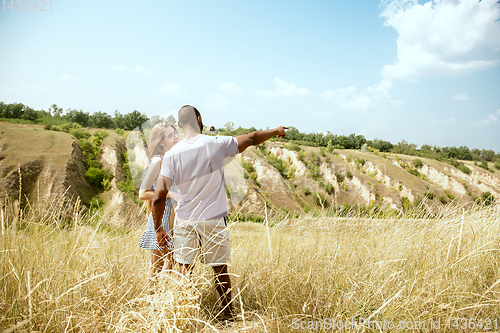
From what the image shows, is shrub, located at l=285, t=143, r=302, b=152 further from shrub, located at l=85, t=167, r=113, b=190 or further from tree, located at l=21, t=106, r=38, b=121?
tree, located at l=21, t=106, r=38, b=121

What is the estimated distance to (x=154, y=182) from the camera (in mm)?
2428

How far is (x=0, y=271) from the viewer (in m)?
1.79

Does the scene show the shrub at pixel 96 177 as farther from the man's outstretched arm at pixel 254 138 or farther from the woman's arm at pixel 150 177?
the man's outstretched arm at pixel 254 138

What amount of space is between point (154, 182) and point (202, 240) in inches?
31.4

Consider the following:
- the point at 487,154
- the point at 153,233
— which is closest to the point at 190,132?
the point at 153,233

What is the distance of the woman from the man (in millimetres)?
213

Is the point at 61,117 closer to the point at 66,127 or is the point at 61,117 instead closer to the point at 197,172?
the point at 66,127

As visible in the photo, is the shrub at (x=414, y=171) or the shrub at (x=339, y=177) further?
the shrub at (x=414, y=171)

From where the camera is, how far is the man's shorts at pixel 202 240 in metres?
2.13

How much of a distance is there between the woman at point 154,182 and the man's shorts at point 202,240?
0.17 meters

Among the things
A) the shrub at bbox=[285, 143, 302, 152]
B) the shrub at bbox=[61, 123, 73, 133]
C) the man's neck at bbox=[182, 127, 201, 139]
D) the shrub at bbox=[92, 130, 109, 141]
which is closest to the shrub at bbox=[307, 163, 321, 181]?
the shrub at bbox=[285, 143, 302, 152]

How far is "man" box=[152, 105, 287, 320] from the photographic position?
2.13 m

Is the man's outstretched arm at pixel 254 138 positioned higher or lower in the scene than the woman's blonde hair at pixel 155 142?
higher

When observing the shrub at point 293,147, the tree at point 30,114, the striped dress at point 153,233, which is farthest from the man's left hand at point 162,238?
the shrub at point 293,147
